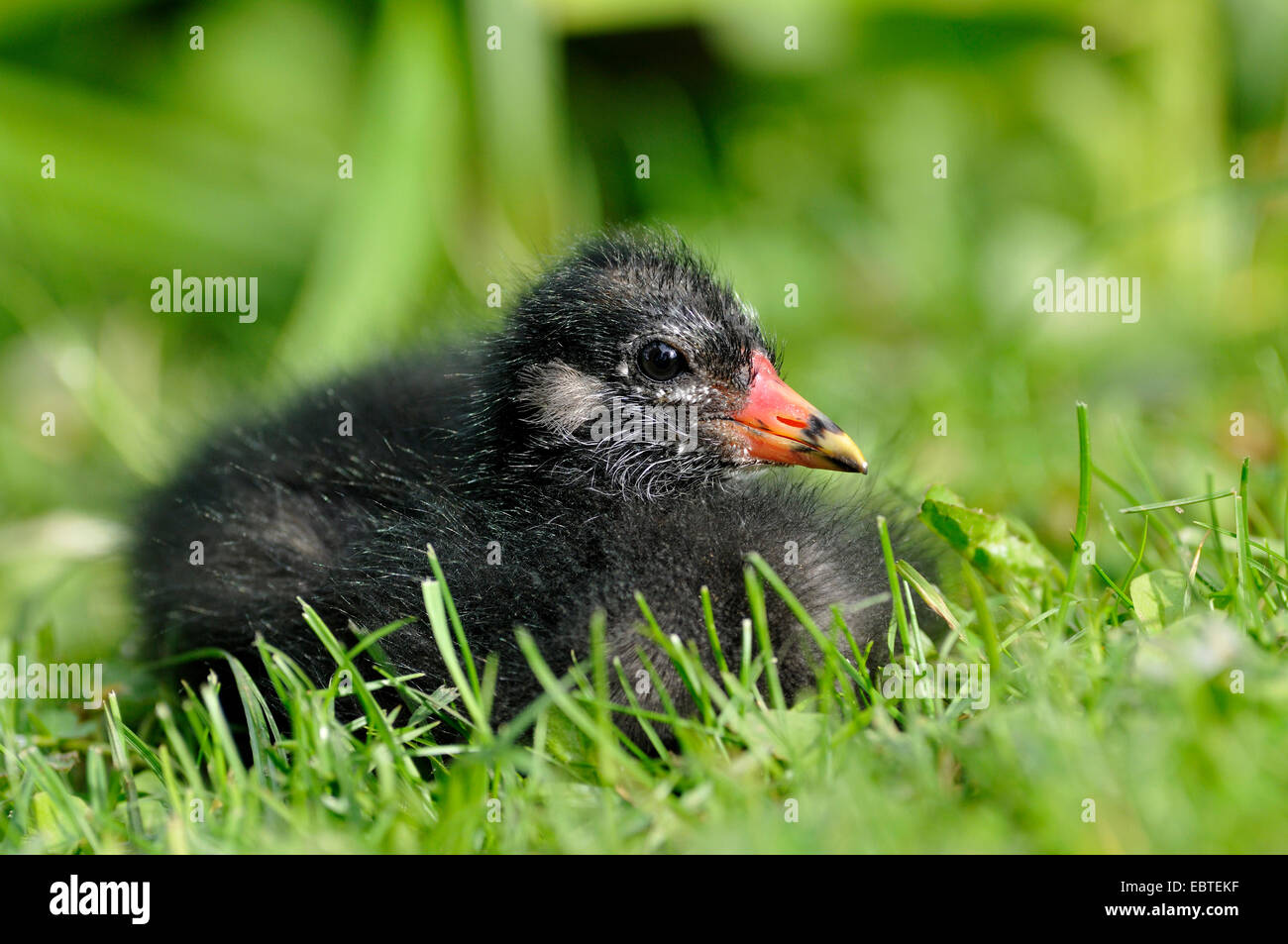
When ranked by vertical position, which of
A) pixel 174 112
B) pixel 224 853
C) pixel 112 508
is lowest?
pixel 224 853

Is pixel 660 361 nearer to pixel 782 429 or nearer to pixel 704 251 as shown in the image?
pixel 782 429

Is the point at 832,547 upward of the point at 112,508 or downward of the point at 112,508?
downward

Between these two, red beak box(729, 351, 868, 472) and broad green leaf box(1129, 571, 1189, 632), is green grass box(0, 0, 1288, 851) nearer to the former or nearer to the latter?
broad green leaf box(1129, 571, 1189, 632)

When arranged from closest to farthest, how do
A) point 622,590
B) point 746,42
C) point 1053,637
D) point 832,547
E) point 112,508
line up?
point 1053,637, point 622,590, point 832,547, point 112,508, point 746,42

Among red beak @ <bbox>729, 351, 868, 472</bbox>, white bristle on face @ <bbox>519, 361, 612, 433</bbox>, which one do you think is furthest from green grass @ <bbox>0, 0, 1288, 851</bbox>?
white bristle on face @ <bbox>519, 361, 612, 433</bbox>

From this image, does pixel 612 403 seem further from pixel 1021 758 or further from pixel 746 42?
pixel 746 42

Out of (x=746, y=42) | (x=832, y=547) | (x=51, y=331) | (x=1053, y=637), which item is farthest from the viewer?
(x=746, y=42)

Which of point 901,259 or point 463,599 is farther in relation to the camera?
point 901,259

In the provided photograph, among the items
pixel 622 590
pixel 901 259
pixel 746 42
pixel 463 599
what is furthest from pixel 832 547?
pixel 746 42
